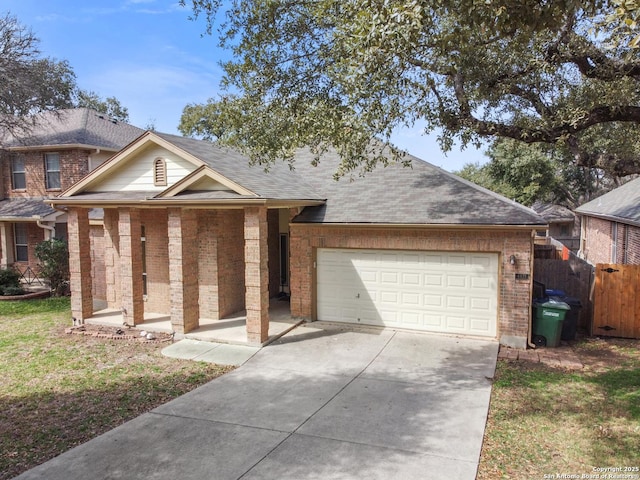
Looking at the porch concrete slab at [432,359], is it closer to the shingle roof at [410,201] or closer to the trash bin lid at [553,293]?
the trash bin lid at [553,293]

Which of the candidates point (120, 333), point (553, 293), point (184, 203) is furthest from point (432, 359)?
point (120, 333)

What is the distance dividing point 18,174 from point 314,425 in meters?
20.7

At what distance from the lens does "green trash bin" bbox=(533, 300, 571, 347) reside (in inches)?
425

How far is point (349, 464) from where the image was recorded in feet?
19.6

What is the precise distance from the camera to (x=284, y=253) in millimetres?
16391

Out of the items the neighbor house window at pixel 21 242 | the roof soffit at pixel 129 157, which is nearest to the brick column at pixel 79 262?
the roof soffit at pixel 129 157

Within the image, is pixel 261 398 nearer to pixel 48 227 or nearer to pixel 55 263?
pixel 55 263

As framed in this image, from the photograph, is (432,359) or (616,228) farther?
(616,228)

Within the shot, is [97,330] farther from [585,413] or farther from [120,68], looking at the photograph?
[120,68]

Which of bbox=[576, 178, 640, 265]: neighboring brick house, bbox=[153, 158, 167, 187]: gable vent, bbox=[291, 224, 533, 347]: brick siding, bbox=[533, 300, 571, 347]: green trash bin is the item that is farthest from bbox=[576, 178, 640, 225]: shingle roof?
bbox=[153, 158, 167, 187]: gable vent

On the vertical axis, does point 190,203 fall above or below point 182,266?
above

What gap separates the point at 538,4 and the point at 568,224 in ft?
126

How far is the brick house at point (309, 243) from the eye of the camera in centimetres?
1095

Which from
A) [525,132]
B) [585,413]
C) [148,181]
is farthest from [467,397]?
[148,181]
